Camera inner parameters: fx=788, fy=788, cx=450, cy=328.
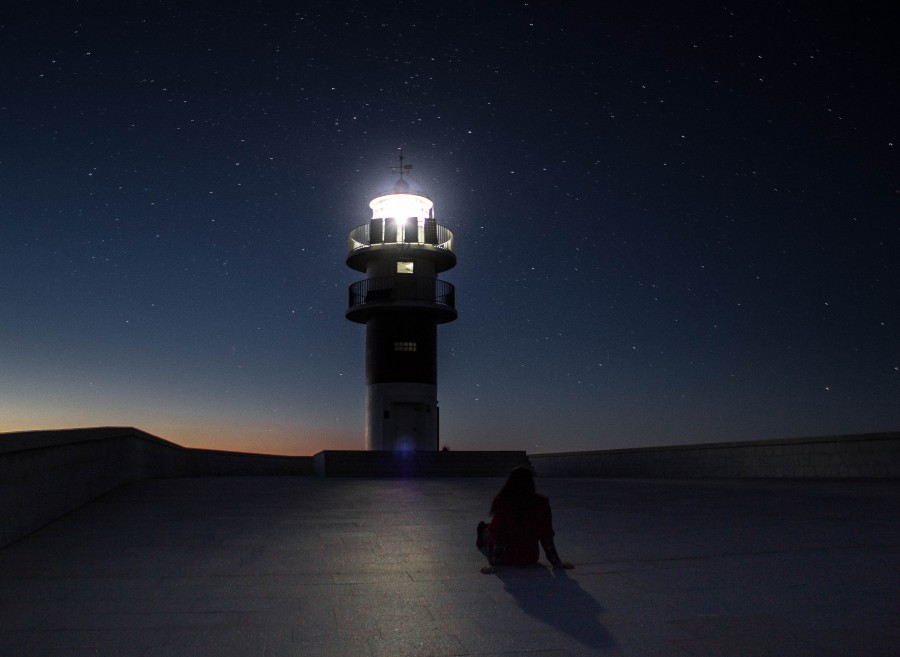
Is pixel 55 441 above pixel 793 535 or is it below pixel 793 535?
above

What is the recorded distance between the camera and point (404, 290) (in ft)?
94.5

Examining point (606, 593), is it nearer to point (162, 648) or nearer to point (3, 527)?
point (162, 648)

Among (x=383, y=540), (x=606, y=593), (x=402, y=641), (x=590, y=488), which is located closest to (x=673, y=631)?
(x=606, y=593)

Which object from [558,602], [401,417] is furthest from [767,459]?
[558,602]

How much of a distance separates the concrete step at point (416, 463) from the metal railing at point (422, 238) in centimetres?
779

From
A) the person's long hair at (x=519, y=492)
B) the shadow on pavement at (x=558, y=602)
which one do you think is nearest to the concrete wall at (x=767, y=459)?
the person's long hair at (x=519, y=492)

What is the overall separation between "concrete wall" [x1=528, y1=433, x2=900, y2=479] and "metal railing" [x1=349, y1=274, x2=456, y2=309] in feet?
26.8

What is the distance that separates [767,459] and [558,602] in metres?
15.4

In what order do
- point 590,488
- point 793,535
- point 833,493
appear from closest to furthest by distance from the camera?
point 793,535 < point 833,493 < point 590,488

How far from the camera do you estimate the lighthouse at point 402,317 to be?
94.4 feet

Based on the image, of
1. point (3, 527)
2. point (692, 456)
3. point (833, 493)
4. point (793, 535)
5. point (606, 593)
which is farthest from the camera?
point (692, 456)

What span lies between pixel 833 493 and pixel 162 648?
39.0ft

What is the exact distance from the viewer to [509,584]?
5.77 meters

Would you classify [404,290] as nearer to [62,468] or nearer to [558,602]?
[62,468]
